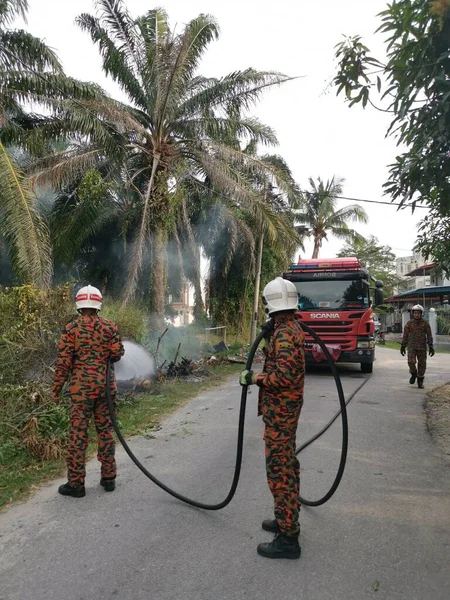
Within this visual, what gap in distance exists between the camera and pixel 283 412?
3162 mm

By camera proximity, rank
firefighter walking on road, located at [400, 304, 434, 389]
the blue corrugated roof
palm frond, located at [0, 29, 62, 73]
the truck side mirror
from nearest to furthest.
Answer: firefighter walking on road, located at [400, 304, 434, 389] < palm frond, located at [0, 29, 62, 73] < the truck side mirror < the blue corrugated roof

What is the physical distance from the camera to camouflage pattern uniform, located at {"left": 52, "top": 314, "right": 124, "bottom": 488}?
4.10 m

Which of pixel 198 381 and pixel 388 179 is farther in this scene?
pixel 198 381

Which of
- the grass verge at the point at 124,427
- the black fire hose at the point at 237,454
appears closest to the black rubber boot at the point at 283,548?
the black fire hose at the point at 237,454

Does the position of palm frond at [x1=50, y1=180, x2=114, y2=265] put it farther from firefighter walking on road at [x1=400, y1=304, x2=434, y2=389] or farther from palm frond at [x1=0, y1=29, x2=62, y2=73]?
firefighter walking on road at [x1=400, y1=304, x2=434, y2=389]

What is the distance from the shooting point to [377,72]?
4.20m

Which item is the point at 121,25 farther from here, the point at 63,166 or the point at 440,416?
the point at 440,416

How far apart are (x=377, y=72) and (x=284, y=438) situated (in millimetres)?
3247

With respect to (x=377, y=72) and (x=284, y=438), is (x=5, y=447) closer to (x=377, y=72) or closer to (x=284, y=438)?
(x=284, y=438)

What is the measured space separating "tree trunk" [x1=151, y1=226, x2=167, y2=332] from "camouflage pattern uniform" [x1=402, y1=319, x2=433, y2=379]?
21.9 feet

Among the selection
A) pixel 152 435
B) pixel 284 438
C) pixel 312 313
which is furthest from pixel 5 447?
pixel 312 313

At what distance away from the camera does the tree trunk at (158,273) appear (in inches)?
522

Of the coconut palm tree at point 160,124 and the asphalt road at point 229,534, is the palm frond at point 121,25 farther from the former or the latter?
the asphalt road at point 229,534

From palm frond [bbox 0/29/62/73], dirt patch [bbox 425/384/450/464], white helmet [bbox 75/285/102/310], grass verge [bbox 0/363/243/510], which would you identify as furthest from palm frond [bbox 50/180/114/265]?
dirt patch [bbox 425/384/450/464]
